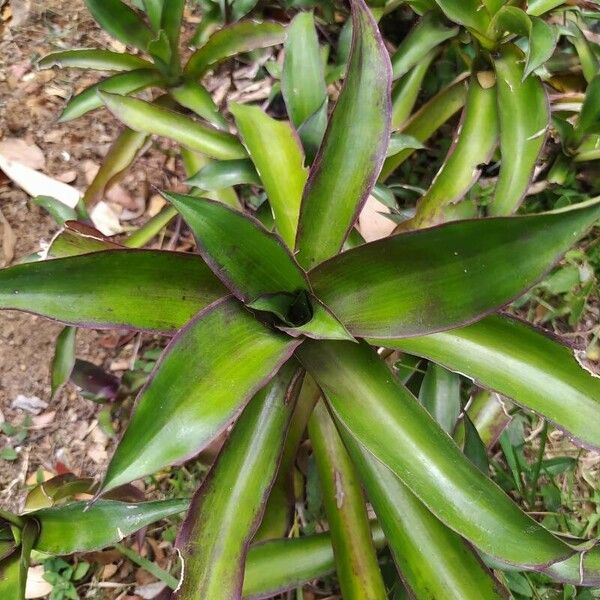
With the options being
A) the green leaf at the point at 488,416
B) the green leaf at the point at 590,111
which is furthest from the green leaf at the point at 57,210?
the green leaf at the point at 590,111

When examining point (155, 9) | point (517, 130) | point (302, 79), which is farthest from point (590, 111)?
point (155, 9)

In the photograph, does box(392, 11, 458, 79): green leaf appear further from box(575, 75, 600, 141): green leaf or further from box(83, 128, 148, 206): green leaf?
box(83, 128, 148, 206): green leaf

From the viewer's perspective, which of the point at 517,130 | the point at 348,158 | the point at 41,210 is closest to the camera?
the point at 348,158

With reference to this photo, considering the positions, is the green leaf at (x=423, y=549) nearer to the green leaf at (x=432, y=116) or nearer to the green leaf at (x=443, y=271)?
the green leaf at (x=443, y=271)

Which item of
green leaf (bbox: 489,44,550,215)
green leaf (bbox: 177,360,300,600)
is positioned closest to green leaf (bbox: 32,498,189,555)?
green leaf (bbox: 177,360,300,600)

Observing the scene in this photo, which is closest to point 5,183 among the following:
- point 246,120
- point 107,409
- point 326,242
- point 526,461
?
point 107,409

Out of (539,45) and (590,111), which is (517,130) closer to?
(539,45)

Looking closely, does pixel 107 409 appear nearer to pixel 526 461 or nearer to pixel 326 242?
pixel 326 242
